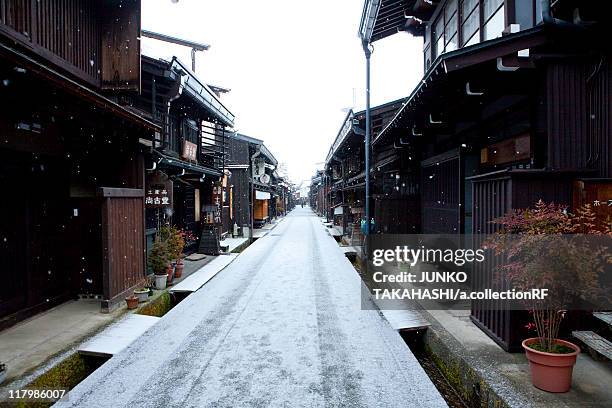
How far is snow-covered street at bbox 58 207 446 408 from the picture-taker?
186 inches

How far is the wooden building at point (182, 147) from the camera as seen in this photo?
11.1 metres

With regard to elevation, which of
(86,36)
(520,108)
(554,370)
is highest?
(86,36)

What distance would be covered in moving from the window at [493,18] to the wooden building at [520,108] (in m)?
0.03

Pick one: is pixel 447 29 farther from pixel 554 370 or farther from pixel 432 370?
pixel 554 370

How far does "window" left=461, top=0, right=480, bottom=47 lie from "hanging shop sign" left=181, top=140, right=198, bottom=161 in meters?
10.1

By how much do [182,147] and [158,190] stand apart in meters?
4.18

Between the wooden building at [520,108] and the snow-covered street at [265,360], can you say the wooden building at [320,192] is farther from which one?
the snow-covered street at [265,360]

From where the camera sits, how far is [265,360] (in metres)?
5.82

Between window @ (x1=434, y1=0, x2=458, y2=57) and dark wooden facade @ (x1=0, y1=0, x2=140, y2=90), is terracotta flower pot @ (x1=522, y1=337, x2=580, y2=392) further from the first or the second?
dark wooden facade @ (x1=0, y1=0, x2=140, y2=90)

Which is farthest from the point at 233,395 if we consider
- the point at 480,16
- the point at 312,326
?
the point at 480,16

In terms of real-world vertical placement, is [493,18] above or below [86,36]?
below

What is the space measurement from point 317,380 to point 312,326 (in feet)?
7.43

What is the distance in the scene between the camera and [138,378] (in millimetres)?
5188

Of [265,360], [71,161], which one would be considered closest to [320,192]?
[71,161]
